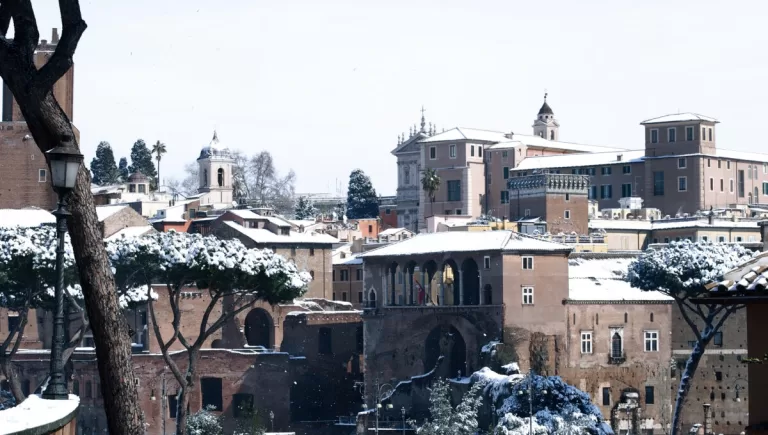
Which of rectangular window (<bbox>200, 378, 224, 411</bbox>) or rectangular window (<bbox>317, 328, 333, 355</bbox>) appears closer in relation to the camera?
rectangular window (<bbox>200, 378, 224, 411</bbox>)

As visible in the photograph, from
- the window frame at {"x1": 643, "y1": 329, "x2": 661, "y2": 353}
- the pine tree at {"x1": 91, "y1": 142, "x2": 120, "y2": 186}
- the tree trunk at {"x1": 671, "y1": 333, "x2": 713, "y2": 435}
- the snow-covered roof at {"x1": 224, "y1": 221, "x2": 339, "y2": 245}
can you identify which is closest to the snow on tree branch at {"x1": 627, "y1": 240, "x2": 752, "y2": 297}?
the window frame at {"x1": 643, "y1": 329, "x2": 661, "y2": 353}

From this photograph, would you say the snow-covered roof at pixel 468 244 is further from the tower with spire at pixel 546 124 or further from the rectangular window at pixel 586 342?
the tower with spire at pixel 546 124

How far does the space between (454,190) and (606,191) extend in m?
10.3

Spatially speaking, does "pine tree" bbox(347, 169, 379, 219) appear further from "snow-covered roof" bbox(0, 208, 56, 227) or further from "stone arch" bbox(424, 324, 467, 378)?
"stone arch" bbox(424, 324, 467, 378)

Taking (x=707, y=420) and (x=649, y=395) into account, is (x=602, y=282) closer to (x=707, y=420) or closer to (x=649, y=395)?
(x=649, y=395)

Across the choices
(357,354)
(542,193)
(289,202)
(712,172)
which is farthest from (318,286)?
(289,202)

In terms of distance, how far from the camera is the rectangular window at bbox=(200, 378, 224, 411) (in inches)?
2881

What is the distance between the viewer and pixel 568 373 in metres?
66.8

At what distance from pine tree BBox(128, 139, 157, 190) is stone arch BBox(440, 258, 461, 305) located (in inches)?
2256

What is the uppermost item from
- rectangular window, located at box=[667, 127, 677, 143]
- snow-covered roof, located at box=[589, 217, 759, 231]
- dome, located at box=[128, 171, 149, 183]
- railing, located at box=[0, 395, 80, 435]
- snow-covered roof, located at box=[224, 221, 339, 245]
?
rectangular window, located at box=[667, 127, 677, 143]

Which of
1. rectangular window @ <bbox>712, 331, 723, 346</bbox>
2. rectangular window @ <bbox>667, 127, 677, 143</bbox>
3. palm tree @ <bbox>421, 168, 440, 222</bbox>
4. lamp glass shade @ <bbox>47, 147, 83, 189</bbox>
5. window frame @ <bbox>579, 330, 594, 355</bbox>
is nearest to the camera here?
lamp glass shade @ <bbox>47, 147, 83, 189</bbox>

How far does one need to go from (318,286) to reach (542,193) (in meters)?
13.0

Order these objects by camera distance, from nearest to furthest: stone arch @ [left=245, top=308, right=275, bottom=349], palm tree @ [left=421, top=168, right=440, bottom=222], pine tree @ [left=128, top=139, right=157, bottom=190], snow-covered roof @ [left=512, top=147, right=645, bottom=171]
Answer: stone arch @ [left=245, top=308, right=275, bottom=349]
snow-covered roof @ [left=512, top=147, right=645, bottom=171]
palm tree @ [left=421, top=168, right=440, bottom=222]
pine tree @ [left=128, top=139, right=157, bottom=190]

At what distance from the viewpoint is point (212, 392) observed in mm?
73438
